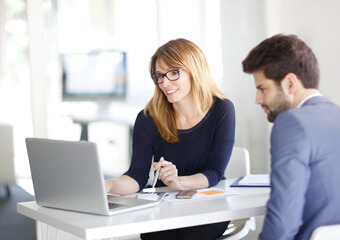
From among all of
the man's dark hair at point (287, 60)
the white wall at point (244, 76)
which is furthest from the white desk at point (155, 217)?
the white wall at point (244, 76)

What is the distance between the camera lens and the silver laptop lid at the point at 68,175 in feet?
5.83

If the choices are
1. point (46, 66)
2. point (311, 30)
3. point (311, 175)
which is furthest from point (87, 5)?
point (311, 175)

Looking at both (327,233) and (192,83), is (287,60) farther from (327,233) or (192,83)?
(192,83)

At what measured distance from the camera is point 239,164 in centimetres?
298

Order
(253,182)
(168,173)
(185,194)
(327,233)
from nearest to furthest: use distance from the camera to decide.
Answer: (327,233)
(185,194)
(168,173)
(253,182)

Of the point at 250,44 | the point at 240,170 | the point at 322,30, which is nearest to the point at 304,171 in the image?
the point at 240,170

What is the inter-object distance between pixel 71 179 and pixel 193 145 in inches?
33.8

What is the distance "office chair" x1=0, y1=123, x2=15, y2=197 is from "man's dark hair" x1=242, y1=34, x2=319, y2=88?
8.41ft

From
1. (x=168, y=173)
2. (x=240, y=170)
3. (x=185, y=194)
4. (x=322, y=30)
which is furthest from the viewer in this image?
(x=322, y=30)

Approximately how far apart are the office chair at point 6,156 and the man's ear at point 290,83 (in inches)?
103

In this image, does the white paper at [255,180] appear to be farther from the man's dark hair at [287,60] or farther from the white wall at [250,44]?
the white wall at [250,44]

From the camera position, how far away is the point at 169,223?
68.6 inches

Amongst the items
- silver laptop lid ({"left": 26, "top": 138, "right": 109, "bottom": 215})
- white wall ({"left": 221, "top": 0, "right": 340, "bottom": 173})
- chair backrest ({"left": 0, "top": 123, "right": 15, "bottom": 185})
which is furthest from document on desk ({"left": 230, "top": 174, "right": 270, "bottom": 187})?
chair backrest ({"left": 0, "top": 123, "right": 15, "bottom": 185})

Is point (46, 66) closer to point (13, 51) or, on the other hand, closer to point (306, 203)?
point (13, 51)
